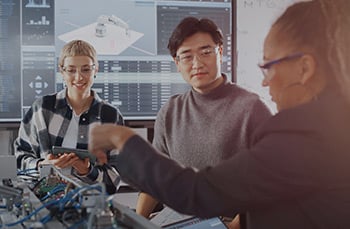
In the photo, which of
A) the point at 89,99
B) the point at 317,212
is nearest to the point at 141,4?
the point at 89,99

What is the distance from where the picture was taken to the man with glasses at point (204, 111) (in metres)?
1.67

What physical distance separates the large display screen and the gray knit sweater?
117cm

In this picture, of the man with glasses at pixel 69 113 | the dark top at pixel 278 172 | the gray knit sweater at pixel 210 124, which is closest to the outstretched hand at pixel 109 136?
the dark top at pixel 278 172

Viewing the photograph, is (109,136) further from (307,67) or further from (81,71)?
(81,71)

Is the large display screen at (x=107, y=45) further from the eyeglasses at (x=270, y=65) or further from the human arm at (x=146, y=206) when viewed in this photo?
the eyeglasses at (x=270, y=65)

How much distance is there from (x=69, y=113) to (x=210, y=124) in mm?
824

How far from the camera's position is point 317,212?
0.88 metres

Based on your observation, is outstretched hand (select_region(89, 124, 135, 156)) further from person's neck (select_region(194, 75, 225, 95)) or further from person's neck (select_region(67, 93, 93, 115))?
person's neck (select_region(67, 93, 93, 115))

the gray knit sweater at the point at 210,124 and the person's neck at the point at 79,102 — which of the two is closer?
the gray knit sweater at the point at 210,124

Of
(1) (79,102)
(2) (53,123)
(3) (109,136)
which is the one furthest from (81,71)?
(3) (109,136)

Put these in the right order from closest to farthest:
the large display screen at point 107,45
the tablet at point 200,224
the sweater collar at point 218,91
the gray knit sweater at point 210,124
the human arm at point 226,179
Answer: the human arm at point 226,179
the tablet at point 200,224
the gray knit sweater at point 210,124
the sweater collar at point 218,91
the large display screen at point 107,45

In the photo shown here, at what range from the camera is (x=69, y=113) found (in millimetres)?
2238

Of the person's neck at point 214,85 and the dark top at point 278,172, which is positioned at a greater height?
the person's neck at point 214,85

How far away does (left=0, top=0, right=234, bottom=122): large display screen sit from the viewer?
2801 millimetres
